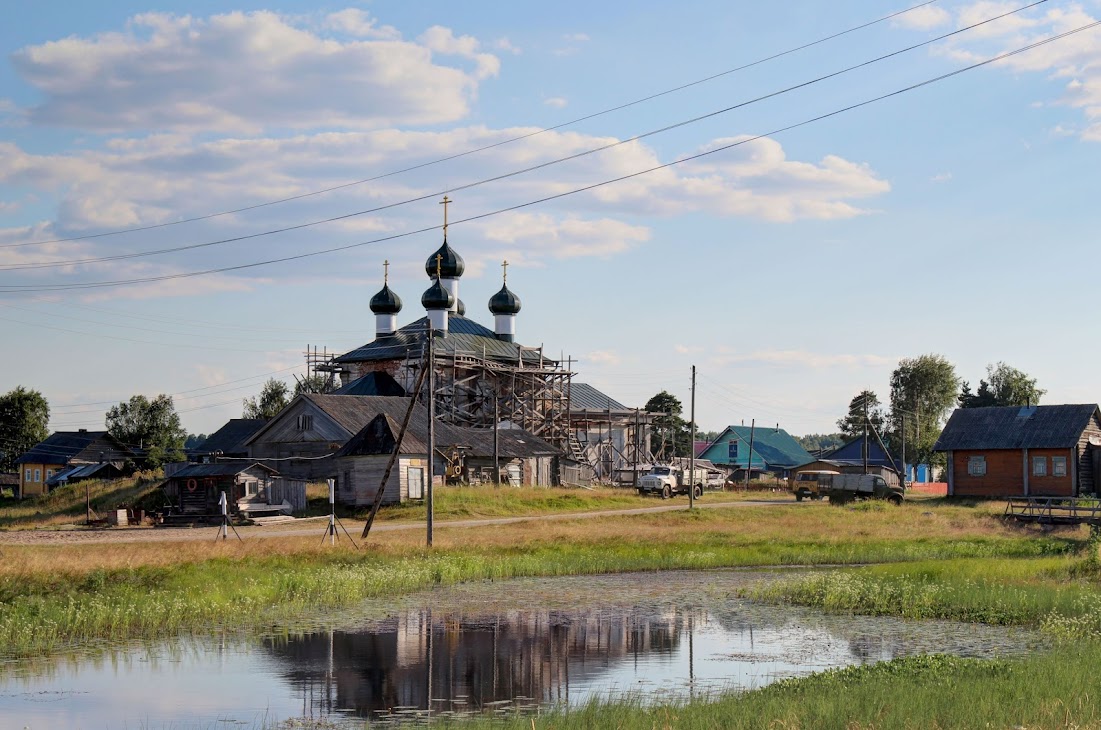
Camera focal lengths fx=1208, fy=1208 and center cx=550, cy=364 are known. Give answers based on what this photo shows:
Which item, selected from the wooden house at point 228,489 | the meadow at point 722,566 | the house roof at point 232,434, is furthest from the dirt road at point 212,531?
the house roof at point 232,434

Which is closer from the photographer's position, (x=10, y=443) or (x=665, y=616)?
(x=665, y=616)

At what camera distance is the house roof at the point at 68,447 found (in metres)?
93.1

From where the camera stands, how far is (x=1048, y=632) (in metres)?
20.8

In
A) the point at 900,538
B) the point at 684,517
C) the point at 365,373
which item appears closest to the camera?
the point at 900,538

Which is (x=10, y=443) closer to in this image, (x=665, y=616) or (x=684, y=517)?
(x=684, y=517)

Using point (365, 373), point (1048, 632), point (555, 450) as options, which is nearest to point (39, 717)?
point (1048, 632)

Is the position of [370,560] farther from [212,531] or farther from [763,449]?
[763,449]

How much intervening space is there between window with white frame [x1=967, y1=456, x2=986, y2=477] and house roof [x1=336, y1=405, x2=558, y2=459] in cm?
2331

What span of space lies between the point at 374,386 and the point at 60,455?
3376 cm

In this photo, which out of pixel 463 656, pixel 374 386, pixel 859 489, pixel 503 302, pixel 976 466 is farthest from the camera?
pixel 503 302

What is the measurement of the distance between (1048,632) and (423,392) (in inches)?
2097

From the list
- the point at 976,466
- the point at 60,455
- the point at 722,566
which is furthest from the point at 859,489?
the point at 60,455

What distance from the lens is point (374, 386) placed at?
242ft

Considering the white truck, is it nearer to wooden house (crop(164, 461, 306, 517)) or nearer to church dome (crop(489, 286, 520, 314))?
church dome (crop(489, 286, 520, 314))
